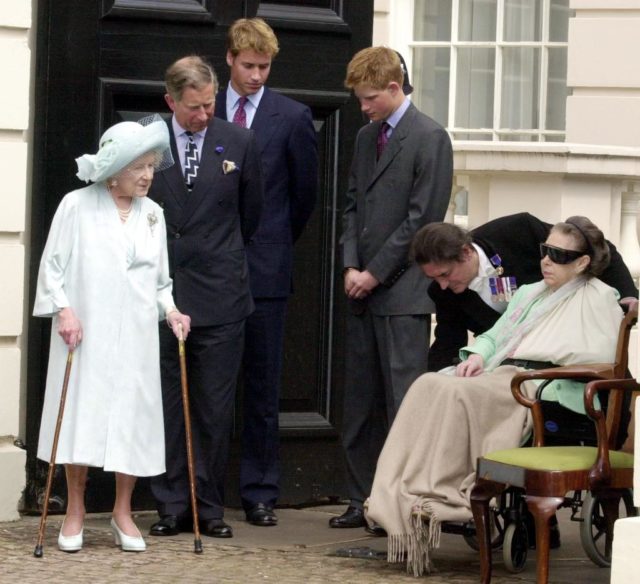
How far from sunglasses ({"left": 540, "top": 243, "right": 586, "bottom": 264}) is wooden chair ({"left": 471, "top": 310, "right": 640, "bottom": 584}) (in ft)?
1.23

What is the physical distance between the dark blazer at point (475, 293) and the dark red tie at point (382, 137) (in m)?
0.51

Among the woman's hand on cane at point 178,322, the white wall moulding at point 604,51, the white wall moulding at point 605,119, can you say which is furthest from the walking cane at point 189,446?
the white wall moulding at point 604,51

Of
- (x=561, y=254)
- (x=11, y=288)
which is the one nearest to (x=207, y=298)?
(x=11, y=288)

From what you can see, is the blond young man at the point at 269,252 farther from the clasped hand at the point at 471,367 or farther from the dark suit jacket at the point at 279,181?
the clasped hand at the point at 471,367

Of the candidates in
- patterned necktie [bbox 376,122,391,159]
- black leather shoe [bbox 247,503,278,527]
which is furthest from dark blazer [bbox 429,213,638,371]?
black leather shoe [bbox 247,503,278,527]

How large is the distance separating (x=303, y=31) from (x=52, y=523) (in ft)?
7.52

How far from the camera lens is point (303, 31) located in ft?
28.8

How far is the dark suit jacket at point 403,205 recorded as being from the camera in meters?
8.03

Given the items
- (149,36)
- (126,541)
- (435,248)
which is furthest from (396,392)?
(149,36)

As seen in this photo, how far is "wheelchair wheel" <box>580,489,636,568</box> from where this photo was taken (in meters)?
7.20

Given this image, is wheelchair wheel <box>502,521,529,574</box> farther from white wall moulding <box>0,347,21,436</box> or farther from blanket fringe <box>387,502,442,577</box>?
white wall moulding <box>0,347,21,436</box>

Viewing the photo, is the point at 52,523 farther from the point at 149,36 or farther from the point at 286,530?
the point at 149,36

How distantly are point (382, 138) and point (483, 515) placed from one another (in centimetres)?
180

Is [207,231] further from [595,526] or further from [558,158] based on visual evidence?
[558,158]
